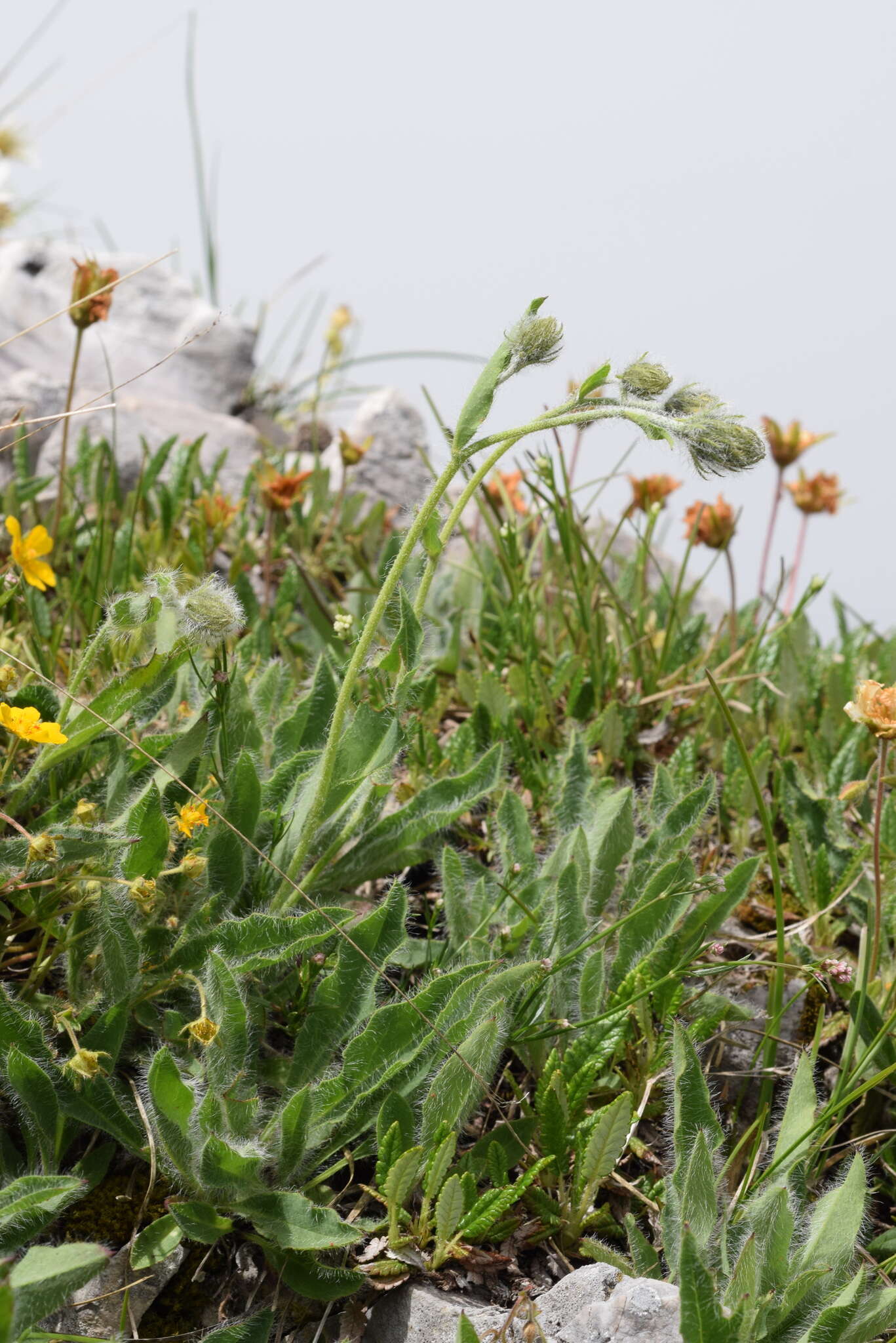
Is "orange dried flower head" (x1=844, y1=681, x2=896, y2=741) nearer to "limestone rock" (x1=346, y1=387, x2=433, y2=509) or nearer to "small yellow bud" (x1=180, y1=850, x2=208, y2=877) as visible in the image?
"small yellow bud" (x1=180, y1=850, x2=208, y2=877)

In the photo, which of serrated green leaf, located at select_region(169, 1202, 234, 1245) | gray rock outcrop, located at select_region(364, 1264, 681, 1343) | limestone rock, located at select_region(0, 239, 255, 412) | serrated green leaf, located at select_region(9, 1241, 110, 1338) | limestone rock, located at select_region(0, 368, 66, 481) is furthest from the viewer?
limestone rock, located at select_region(0, 239, 255, 412)

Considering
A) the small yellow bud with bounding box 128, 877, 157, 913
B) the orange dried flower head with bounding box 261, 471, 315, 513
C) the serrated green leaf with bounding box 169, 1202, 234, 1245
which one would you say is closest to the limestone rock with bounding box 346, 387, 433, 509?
the orange dried flower head with bounding box 261, 471, 315, 513

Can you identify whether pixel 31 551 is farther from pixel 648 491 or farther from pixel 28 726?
pixel 648 491

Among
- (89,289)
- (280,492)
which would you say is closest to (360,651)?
(89,289)

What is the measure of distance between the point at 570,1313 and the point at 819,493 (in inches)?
94.1

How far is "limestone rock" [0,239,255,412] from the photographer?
496 cm

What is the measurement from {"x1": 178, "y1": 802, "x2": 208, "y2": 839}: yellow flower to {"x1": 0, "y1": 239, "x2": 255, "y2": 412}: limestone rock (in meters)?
3.65

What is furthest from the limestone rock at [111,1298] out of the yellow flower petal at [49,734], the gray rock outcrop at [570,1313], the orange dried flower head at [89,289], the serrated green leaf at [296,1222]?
the orange dried flower head at [89,289]

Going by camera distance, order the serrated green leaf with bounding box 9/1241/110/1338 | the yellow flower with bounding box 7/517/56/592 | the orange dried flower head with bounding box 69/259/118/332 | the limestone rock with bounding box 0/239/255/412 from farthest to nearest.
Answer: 1. the limestone rock with bounding box 0/239/255/412
2. the orange dried flower head with bounding box 69/259/118/332
3. the yellow flower with bounding box 7/517/56/592
4. the serrated green leaf with bounding box 9/1241/110/1338

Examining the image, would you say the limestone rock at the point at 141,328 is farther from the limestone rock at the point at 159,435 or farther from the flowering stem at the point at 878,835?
the flowering stem at the point at 878,835

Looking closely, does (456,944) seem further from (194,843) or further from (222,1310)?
(222,1310)

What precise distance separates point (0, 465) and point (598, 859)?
2429 millimetres

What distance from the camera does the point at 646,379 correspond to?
53.1 inches

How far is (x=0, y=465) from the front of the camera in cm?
336
